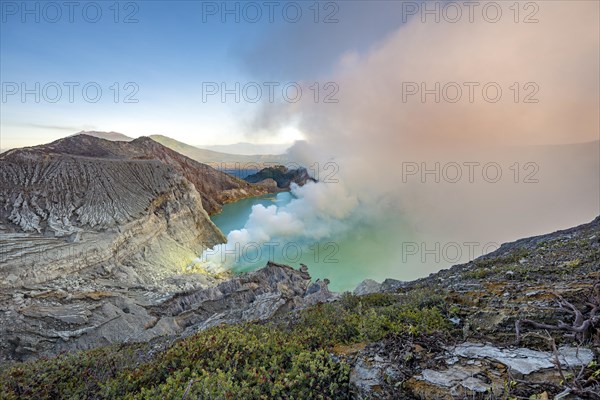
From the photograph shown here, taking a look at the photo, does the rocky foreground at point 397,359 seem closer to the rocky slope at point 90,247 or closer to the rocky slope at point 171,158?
the rocky slope at point 90,247

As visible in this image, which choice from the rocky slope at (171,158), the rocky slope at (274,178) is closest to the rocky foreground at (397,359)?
the rocky slope at (171,158)

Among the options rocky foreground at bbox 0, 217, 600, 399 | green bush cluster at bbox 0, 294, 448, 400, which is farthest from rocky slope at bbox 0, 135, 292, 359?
rocky foreground at bbox 0, 217, 600, 399

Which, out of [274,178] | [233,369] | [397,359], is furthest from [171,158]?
[397,359]

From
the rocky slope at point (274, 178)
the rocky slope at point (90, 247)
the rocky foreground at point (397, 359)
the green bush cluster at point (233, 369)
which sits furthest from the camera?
the rocky slope at point (274, 178)

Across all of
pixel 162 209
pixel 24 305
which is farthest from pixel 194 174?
pixel 24 305

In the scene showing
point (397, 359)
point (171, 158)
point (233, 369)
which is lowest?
point (233, 369)

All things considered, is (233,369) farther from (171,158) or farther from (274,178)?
(274,178)

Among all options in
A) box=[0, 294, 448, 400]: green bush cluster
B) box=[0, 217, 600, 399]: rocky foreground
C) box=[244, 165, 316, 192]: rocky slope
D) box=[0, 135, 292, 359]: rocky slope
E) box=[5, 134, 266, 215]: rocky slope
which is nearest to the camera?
box=[0, 217, 600, 399]: rocky foreground

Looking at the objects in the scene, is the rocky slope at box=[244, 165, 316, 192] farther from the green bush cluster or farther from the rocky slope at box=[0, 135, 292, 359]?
the green bush cluster
